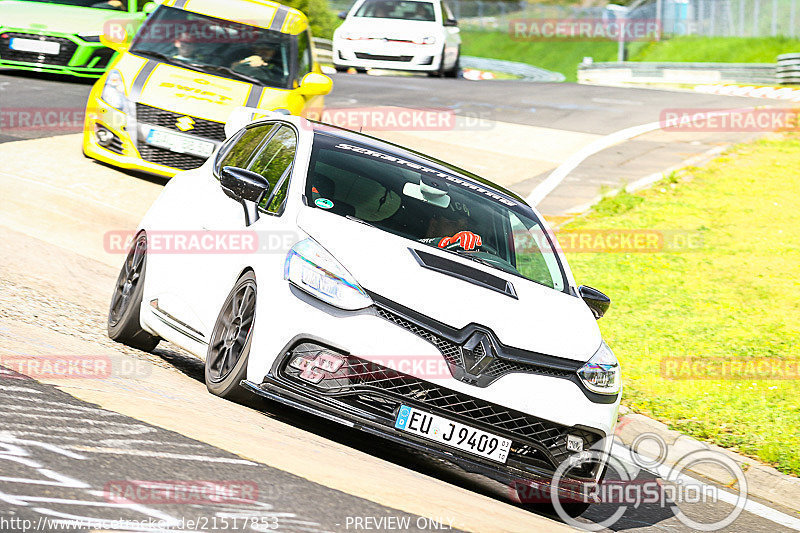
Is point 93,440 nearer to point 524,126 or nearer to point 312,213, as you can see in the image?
point 312,213

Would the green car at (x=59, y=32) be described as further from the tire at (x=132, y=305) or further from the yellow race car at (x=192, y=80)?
the tire at (x=132, y=305)

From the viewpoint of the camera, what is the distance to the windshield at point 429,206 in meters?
6.69

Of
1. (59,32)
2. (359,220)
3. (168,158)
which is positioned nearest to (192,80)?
(168,158)

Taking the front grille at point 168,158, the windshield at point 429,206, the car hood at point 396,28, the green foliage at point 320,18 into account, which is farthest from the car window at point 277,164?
the green foliage at point 320,18

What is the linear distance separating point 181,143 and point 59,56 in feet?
19.1

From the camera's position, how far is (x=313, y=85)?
13.4m

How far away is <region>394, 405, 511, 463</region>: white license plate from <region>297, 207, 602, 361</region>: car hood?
45cm

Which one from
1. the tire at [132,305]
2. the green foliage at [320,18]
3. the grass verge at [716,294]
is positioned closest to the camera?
the tire at [132,305]

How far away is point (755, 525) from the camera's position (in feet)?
21.7

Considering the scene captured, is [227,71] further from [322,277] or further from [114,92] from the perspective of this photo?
[322,277]

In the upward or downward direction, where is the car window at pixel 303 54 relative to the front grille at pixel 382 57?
upward

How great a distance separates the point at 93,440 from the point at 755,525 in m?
3.74

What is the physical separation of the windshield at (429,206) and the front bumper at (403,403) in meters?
1.12

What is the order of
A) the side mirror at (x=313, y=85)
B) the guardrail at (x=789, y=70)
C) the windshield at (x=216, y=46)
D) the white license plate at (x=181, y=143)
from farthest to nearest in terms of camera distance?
the guardrail at (x=789, y=70) → the side mirror at (x=313, y=85) → the windshield at (x=216, y=46) → the white license plate at (x=181, y=143)
